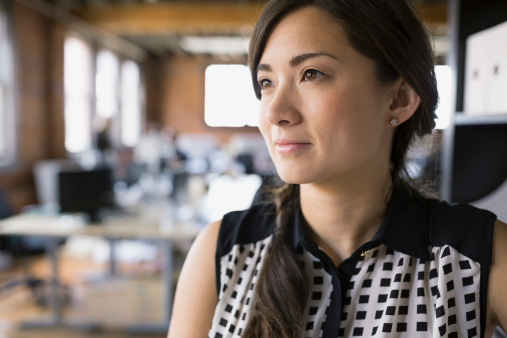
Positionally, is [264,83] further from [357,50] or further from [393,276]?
[393,276]

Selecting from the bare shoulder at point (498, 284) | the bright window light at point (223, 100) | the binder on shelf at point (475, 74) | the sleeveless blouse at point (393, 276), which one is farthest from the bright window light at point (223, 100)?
the bare shoulder at point (498, 284)

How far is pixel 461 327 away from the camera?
38.2 inches

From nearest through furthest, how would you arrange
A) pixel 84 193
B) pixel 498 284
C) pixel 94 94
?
pixel 498 284 < pixel 84 193 < pixel 94 94

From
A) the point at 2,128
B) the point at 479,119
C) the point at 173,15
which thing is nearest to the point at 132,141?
the point at 173,15

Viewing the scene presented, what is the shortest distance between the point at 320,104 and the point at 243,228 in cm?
36

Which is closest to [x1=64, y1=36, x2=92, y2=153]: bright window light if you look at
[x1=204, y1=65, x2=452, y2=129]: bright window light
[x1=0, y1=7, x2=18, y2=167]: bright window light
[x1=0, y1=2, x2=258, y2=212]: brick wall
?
[x1=0, y1=2, x2=258, y2=212]: brick wall

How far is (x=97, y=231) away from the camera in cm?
353

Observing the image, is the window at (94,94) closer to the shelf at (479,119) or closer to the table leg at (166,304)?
the table leg at (166,304)

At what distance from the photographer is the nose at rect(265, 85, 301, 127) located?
99cm

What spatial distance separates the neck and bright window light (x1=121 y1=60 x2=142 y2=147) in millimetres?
10915

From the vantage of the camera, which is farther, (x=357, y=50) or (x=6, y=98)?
(x=6, y=98)

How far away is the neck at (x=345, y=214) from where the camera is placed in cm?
109

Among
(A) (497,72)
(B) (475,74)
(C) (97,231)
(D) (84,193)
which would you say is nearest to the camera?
(A) (497,72)

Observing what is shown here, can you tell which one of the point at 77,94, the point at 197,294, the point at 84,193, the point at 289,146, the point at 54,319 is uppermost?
the point at 77,94
